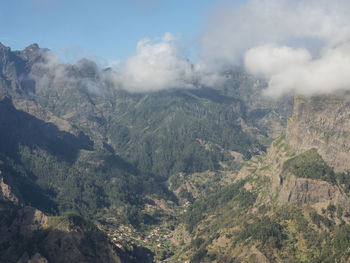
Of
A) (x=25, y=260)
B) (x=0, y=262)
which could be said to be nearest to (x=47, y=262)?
(x=25, y=260)

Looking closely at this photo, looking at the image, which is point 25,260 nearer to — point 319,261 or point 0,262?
point 0,262

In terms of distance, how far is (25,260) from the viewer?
19800 cm

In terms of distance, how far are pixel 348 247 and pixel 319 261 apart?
1705 cm

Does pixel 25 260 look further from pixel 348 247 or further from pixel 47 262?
pixel 348 247

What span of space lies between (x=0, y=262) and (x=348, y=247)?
608 ft

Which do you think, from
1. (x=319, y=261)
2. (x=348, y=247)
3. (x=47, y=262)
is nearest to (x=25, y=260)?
(x=47, y=262)

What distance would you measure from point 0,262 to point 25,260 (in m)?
12.8

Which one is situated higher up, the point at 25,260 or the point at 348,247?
the point at 348,247

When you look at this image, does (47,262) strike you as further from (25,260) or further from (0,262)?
(0,262)

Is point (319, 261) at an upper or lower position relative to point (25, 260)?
upper

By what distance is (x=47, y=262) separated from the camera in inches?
7795

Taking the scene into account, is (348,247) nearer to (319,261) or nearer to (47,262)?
(319,261)

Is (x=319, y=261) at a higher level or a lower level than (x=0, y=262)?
higher

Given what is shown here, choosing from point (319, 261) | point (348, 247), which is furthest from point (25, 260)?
point (348, 247)
